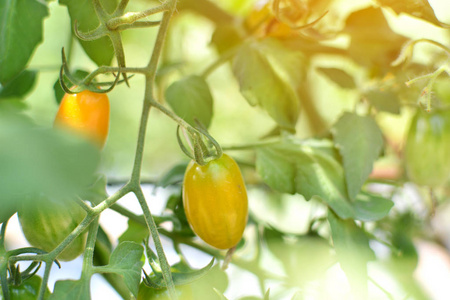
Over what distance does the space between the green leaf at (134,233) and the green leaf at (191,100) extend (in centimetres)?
8

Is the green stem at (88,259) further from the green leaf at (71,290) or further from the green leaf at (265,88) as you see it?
the green leaf at (265,88)

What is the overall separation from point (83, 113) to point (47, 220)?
0.06 meters

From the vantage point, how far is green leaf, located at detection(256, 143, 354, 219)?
0.30 meters

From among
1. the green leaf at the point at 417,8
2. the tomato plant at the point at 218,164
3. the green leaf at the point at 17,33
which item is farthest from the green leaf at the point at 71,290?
the green leaf at the point at 417,8

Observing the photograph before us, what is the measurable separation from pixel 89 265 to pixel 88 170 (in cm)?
11

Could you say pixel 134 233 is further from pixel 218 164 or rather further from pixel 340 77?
pixel 340 77

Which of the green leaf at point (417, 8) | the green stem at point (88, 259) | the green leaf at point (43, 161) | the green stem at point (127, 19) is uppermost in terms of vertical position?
the green stem at point (127, 19)

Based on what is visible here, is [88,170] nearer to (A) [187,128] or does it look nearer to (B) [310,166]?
(A) [187,128]

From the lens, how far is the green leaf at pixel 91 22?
257 mm

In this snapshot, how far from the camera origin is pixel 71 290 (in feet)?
0.72

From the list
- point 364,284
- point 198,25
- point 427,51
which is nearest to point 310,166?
point 364,284

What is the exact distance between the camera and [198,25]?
2.73ft

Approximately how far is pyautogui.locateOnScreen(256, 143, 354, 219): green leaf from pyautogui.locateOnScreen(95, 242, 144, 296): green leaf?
106 millimetres

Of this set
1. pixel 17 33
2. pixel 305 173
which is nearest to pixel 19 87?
pixel 17 33
